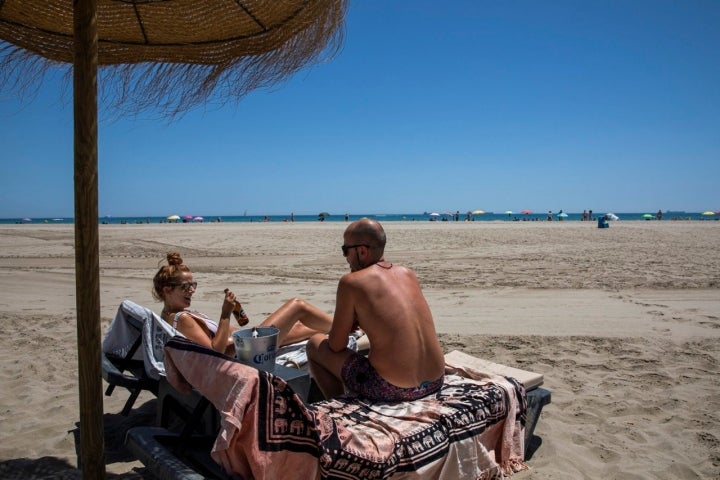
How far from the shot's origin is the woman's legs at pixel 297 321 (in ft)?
12.0

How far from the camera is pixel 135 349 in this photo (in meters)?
3.44

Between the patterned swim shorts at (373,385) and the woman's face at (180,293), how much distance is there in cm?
130

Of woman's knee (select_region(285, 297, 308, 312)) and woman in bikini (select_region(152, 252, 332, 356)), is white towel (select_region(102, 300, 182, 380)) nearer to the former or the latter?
woman in bikini (select_region(152, 252, 332, 356))

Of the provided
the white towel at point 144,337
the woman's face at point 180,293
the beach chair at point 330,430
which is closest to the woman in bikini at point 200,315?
the woman's face at point 180,293

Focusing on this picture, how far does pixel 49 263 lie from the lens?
1288cm

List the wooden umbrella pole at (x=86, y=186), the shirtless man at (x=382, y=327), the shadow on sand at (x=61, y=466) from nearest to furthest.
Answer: the wooden umbrella pole at (x=86, y=186) < the shirtless man at (x=382, y=327) < the shadow on sand at (x=61, y=466)

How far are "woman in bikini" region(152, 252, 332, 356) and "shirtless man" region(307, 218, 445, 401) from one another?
0.76 m

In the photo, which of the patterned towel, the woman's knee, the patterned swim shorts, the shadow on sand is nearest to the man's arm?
the patterned swim shorts

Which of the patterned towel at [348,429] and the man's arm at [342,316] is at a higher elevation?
the man's arm at [342,316]

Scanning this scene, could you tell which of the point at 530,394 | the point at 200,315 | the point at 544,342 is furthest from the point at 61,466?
the point at 544,342

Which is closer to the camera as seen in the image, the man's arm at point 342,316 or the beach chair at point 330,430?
the beach chair at point 330,430

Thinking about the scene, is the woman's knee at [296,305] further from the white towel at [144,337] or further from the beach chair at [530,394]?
the beach chair at [530,394]

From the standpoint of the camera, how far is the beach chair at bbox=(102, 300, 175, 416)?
312 cm

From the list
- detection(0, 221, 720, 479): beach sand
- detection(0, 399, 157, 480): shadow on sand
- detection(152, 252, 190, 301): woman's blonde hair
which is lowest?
detection(0, 399, 157, 480): shadow on sand
